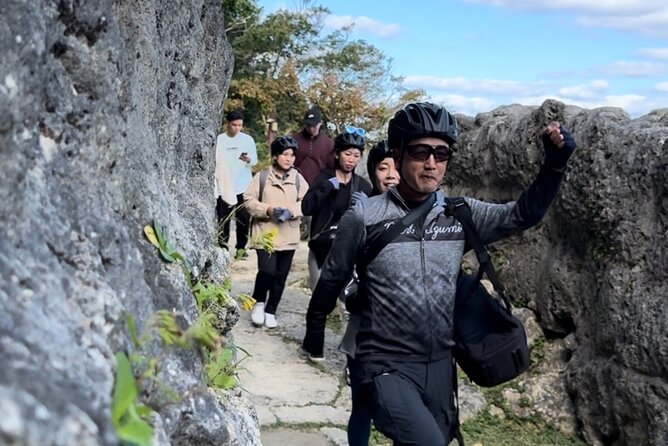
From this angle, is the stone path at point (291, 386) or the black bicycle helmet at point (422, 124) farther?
the stone path at point (291, 386)

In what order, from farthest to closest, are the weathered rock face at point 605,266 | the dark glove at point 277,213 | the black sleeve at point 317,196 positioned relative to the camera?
the dark glove at point 277,213, the black sleeve at point 317,196, the weathered rock face at point 605,266

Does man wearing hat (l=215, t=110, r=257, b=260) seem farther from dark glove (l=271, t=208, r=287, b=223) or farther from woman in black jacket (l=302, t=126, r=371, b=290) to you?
woman in black jacket (l=302, t=126, r=371, b=290)

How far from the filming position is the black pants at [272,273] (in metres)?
7.24

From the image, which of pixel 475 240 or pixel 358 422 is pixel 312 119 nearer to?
pixel 358 422

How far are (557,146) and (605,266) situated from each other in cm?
242

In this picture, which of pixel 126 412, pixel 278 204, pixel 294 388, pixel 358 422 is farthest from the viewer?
pixel 278 204

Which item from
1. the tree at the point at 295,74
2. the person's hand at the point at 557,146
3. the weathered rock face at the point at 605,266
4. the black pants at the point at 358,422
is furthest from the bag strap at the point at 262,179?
the tree at the point at 295,74

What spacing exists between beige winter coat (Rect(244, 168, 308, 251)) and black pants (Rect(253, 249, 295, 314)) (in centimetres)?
9

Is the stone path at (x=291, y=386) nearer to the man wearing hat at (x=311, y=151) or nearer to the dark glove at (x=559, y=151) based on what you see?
the man wearing hat at (x=311, y=151)

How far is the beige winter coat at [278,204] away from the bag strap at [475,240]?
3701 mm

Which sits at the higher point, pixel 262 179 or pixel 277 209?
pixel 262 179

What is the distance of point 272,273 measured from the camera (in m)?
7.31

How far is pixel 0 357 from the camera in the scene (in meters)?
1.16

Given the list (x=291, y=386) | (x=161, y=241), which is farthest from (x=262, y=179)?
(x=161, y=241)
